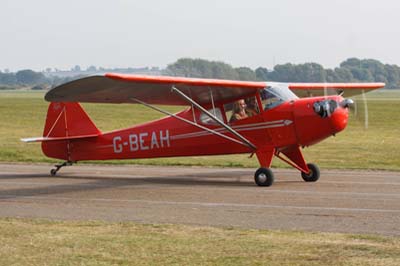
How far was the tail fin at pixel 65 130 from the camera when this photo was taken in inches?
731

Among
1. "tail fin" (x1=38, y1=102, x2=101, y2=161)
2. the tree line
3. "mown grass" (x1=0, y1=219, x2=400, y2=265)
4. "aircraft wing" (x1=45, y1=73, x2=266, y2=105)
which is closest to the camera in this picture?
"mown grass" (x1=0, y1=219, x2=400, y2=265)

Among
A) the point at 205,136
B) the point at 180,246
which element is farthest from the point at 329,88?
the point at 180,246

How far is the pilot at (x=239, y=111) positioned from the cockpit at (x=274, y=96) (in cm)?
50

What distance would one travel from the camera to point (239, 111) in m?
16.7

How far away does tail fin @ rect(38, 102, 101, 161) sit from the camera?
1858 centimetres

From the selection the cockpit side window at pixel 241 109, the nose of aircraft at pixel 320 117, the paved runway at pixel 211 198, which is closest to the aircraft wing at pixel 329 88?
the cockpit side window at pixel 241 109

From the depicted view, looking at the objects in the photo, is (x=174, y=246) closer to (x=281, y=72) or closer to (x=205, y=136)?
(x=205, y=136)

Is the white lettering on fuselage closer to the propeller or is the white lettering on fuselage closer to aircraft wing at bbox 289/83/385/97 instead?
aircraft wing at bbox 289/83/385/97

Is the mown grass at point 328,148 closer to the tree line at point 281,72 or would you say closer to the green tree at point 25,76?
the tree line at point 281,72

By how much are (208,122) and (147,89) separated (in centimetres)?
197

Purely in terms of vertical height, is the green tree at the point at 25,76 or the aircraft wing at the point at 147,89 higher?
the green tree at the point at 25,76

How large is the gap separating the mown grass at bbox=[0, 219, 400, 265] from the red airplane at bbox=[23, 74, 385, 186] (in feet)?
15.3

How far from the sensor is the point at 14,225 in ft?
33.9

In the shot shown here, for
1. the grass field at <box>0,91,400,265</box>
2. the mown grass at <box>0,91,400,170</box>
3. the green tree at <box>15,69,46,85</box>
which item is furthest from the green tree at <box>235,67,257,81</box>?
the green tree at <box>15,69,46,85</box>
